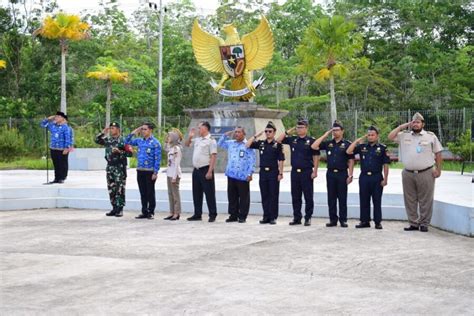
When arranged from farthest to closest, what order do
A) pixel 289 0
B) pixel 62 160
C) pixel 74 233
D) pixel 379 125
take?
pixel 289 0
pixel 379 125
pixel 62 160
pixel 74 233

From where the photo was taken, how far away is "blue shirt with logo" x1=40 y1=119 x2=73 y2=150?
13477 millimetres

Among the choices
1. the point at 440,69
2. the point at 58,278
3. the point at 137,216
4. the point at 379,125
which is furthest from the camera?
the point at 440,69

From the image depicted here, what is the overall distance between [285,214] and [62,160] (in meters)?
5.23

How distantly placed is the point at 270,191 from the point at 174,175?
1478 mm

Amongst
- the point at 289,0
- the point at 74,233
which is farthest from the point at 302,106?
the point at 74,233

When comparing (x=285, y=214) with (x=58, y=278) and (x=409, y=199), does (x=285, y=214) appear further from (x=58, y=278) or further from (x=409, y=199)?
(x=58, y=278)

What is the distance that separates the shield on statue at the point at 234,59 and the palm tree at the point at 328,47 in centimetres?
907

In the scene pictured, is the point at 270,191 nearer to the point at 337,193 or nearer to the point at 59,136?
the point at 337,193

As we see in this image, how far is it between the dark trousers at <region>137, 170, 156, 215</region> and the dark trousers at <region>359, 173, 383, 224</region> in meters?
3.17

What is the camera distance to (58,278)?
608cm

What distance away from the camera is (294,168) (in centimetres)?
991

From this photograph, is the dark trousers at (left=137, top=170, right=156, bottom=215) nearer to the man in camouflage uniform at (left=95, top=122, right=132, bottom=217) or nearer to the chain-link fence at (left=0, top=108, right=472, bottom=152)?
the man in camouflage uniform at (left=95, top=122, right=132, bottom=217)

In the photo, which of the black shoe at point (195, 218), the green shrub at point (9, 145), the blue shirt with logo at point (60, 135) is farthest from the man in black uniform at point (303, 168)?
the green shrub at point (9, 145)

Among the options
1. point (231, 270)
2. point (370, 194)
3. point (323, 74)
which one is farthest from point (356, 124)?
point (231, 270)
